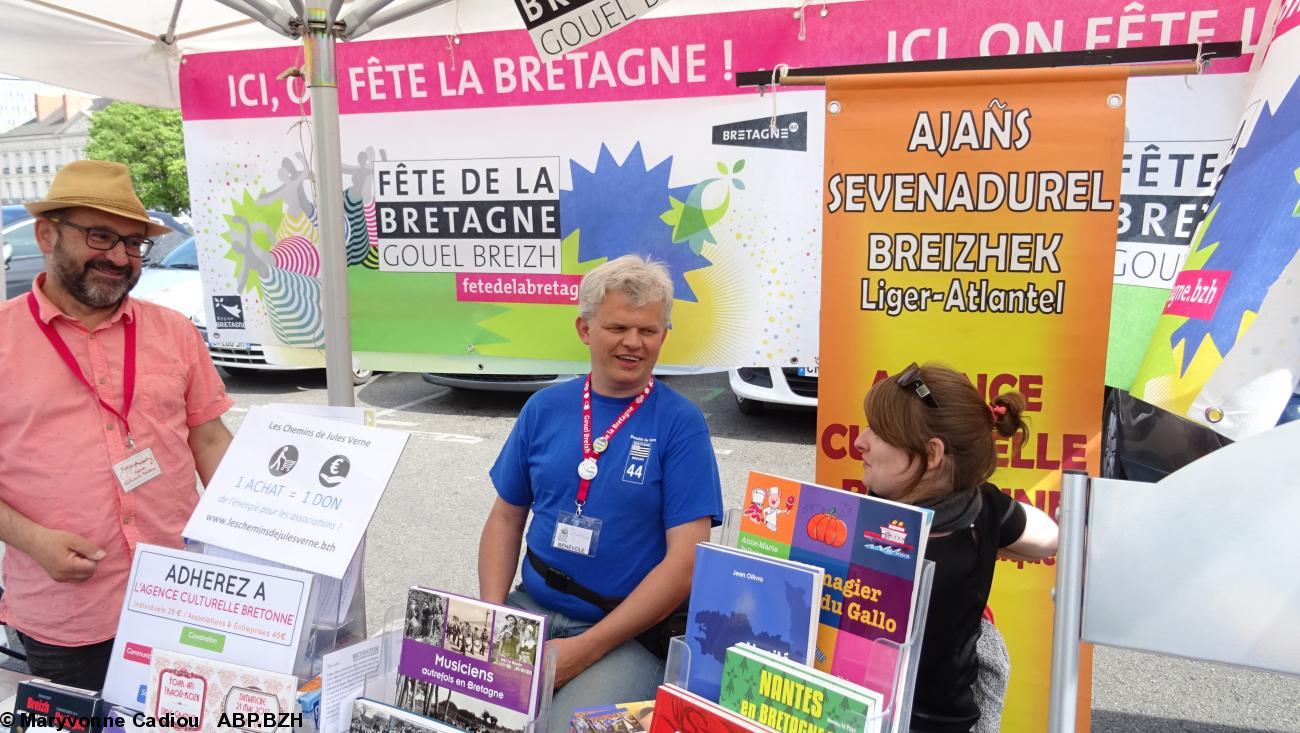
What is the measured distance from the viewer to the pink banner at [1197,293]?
2010 millimetres

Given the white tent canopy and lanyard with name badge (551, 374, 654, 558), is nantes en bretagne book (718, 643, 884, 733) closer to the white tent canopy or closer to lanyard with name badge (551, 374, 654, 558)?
lanyard with name badge (551, 374, 654, 558)

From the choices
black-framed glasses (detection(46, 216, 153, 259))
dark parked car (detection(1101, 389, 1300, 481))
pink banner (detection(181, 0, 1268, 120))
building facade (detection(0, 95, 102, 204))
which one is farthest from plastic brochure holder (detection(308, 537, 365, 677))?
building facade (detection(0, 95, 102, 204))

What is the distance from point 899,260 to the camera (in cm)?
224

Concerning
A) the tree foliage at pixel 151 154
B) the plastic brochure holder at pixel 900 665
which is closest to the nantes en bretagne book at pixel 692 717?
the plastic brochure holder at pixel 900 665

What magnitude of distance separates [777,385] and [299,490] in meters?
5.01

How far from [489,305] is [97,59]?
1.66 meters

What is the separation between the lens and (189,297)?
776cm

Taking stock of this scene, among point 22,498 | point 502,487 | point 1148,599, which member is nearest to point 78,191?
point 22,498

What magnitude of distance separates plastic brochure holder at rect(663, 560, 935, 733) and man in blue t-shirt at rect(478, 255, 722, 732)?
538mm

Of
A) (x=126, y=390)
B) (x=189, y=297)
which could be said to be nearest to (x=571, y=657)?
(x=126, y=390)

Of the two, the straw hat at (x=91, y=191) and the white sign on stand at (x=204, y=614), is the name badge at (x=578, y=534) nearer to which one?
the white sign on stand at (x=204, y=614)

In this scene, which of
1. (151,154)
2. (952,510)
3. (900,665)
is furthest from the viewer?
(151,154)

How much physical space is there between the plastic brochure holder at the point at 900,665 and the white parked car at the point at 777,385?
4666 mm

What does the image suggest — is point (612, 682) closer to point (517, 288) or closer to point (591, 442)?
point (591, 442)
